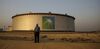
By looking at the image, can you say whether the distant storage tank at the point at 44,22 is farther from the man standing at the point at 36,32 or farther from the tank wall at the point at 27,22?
the man standing at the point at 36,32

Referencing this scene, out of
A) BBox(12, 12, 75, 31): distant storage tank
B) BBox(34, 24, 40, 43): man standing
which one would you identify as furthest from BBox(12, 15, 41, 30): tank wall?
BBox(34, 24, 40, 43): man standing

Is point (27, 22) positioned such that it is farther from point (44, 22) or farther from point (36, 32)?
point (36, 32)

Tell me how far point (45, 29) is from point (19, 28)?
21.2 feet

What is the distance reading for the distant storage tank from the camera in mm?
47094

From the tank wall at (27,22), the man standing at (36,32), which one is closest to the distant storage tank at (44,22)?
the tank wall at (27,22)

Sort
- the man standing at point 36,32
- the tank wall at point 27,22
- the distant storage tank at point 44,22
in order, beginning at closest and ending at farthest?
the man standing at point 36,32, the distant storage tank at point 44,22, the tank wall at point 27,22

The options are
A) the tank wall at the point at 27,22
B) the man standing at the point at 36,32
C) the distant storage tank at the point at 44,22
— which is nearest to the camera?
the man standing at the point at 36,32

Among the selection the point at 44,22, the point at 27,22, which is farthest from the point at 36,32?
the point at 27,22

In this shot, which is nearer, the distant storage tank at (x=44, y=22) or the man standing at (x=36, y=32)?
the man standing at (x=36, y=32)

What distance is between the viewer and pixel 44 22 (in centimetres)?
4697

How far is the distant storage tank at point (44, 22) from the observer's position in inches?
1854

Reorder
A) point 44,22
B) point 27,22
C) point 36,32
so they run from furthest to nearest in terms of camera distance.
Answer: point 27,22, point 44,22, point 36,32

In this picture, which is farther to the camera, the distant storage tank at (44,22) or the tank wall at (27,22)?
the tank wall at (27,22)

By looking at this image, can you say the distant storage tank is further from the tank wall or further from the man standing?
the man standing
